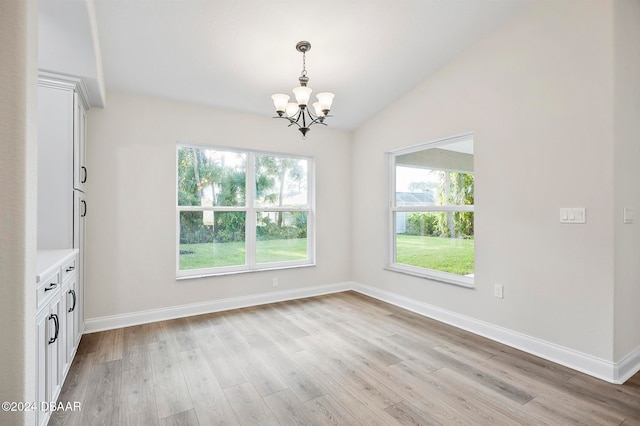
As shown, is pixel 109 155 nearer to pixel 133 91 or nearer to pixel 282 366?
pixel 133 91

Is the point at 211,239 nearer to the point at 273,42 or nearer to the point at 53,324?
the point at 53,324

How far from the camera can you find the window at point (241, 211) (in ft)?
12.9

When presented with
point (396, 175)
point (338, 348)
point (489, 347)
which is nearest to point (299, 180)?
Result: point (396, 175)

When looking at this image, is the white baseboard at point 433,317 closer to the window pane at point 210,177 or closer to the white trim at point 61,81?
the window pane at point 210,177

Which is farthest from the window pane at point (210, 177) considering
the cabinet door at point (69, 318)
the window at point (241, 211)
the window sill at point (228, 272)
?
the cabinet door at point (69, 318)

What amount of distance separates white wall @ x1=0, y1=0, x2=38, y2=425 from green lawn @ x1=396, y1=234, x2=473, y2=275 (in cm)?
358

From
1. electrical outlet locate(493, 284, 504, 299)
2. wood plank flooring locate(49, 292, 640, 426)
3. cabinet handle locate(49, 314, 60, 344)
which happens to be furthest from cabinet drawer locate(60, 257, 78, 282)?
electrical outlet locate(493, 284, 504, 299)

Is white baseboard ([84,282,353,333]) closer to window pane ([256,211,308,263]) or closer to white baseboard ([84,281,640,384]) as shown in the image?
white baseboard ([84,281,640,384])

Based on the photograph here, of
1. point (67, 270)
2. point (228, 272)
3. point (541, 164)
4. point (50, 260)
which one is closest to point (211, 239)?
point (228, 272)

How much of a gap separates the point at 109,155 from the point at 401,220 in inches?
142

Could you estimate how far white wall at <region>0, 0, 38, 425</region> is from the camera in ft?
3.16

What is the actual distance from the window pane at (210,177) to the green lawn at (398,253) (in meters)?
0.58

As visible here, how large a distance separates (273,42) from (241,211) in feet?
6.98

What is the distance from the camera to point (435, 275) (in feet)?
12.6
